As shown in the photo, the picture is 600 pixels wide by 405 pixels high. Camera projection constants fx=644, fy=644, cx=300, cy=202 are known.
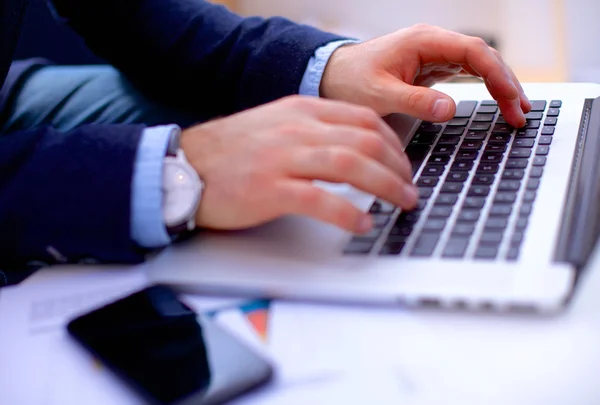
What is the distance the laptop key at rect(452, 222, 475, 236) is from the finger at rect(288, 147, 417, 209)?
4 cm

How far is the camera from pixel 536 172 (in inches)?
18.6

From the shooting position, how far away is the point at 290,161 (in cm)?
42

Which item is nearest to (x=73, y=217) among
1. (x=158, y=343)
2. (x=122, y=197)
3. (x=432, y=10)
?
(x=122, y=197)

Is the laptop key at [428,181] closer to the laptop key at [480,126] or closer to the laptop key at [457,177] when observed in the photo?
the laptop key at [457,177]

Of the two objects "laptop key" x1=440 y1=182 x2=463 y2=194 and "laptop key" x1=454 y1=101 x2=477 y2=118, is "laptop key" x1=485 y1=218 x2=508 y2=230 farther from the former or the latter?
"laptop key" x1=454 y1=101 x2=477 y2=118

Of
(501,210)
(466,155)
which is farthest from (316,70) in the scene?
(501,210)

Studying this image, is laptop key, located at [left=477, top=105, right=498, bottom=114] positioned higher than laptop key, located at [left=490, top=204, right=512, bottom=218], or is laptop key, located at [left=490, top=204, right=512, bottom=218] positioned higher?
laptop key, located at [left=490, top=204, right=512, bottom=218]

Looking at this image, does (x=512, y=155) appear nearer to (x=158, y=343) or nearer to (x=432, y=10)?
(x=158, y=343)

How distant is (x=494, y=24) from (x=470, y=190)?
158 centimetres

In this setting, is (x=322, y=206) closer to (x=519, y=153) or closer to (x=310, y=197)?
(x=310, y=197)

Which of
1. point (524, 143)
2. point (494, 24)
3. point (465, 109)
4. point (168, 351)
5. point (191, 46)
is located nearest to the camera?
point (168, 351)

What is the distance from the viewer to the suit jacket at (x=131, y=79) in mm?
442

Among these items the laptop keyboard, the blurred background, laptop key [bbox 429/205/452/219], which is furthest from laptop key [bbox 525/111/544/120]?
the blurred background

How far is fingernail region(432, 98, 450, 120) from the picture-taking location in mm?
545
